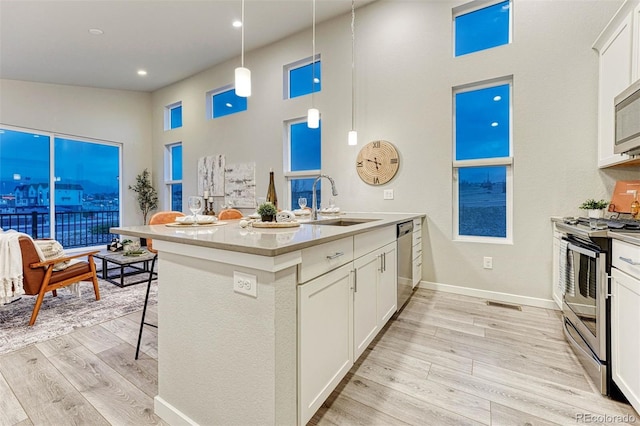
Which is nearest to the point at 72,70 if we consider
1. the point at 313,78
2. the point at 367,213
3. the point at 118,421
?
the point at 313,78

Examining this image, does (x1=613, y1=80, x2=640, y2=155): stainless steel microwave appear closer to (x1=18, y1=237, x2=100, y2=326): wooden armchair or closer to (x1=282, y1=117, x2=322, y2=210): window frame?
(x1=282, y1=117, x2=322, y2=210): window frame

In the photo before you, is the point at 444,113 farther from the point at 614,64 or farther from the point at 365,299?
the point at 365,299

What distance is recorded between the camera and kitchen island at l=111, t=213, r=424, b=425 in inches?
45.1

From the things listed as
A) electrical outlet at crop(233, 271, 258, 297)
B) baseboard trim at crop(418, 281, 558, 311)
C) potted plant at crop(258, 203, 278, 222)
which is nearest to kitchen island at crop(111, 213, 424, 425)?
electrical outlet at crop(233, 271, 258, 297)

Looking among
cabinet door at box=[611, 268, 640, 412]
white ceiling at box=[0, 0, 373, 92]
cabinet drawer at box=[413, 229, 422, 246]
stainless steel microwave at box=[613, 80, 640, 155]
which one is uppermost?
white ceiling at box=[0, 0, 373, 92]

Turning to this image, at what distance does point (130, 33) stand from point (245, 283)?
489 centimetres

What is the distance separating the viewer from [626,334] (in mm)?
1500

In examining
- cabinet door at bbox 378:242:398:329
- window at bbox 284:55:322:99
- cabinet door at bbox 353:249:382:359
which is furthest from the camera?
window at bbox 284:55:322:99

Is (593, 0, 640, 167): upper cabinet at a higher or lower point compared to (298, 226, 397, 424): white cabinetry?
higher

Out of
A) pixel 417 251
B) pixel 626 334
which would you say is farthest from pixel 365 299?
pixel 417 251

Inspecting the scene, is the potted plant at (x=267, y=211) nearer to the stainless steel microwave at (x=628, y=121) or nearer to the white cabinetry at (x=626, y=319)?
the white cabinetry at (x=626, y=319)

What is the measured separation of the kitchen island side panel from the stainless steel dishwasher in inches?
66.1

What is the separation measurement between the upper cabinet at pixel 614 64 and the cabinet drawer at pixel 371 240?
6.08 feet

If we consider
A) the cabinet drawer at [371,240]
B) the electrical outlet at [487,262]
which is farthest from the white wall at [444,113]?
the cabinet drawer at [371,240]
